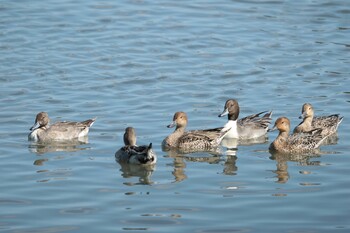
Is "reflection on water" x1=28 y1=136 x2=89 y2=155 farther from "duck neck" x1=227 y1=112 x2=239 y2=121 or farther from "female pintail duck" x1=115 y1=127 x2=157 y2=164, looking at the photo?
"duck neck" x1=227 y1=112 x2=239 y2=121

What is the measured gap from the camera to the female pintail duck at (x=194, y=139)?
1612 centimetres

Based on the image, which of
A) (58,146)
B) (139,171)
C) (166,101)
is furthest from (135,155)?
(166,101)

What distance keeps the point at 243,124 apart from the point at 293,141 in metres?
1.51

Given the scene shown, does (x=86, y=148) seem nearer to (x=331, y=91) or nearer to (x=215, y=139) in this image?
(x=215, y=139)

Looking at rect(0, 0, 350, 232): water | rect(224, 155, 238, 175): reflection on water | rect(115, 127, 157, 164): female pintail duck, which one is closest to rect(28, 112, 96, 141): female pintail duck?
rect(0, 0, 350, 232): water

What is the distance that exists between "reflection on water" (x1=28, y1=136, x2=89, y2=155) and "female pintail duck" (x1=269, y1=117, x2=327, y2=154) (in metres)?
3.32

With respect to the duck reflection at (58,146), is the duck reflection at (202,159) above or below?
below

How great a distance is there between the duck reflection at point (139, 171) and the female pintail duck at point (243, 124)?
2.63 metres

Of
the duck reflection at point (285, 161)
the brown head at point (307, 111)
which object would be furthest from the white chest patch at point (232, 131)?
the duck reflection at point (285, 161)

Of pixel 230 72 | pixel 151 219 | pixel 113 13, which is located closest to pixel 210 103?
pixel 230 72

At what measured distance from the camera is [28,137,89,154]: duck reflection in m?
16.0

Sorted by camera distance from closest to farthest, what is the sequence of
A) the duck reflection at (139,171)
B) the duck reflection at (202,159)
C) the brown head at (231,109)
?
the duck reflection at (139,171) → the duck reflection at (202,159) → the brown head at (231,109)

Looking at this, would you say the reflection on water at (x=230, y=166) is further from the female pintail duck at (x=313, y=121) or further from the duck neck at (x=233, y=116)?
the female pintail duck at (x=313, y=121)

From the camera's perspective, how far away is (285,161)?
15.4 meters
